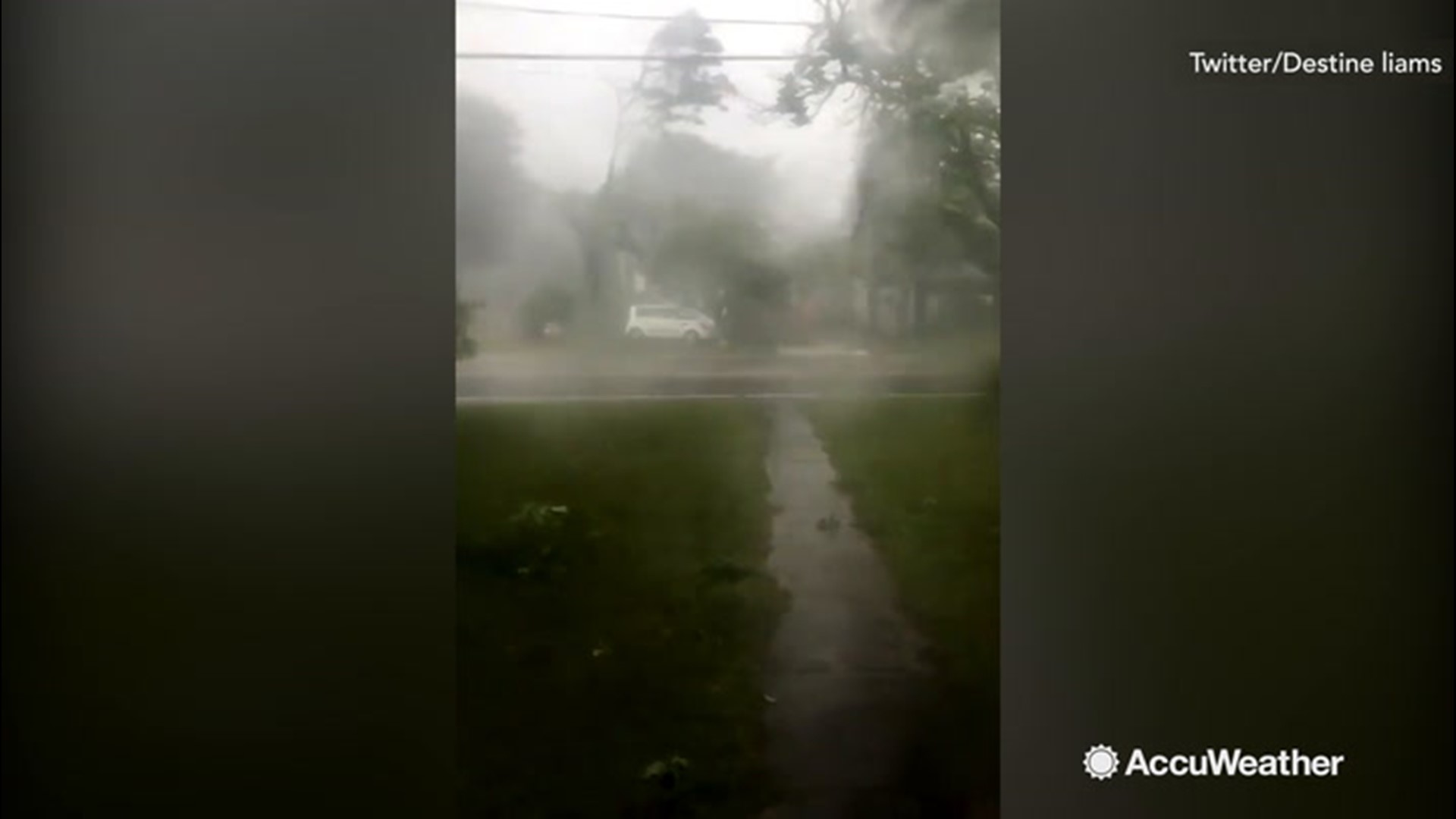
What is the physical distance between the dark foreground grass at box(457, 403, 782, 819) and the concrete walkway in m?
0.03

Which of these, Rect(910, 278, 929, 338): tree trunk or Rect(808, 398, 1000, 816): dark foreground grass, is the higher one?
Rect(910, 278, 929, 338): tree trunk

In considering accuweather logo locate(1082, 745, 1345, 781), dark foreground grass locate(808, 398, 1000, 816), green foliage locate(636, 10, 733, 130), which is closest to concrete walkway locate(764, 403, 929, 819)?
dark foreground grass locate(808, 398, 1000, 816)

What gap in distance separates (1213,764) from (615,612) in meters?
0.89

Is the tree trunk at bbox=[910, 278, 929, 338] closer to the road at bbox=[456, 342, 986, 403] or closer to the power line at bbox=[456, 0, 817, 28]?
the road at bbox=[456, 342, 986, 403]

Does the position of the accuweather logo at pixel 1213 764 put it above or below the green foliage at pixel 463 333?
below

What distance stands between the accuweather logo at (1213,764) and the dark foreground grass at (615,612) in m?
0.49

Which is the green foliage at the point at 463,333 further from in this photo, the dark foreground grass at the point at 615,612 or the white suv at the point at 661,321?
the white suv at the point at 661,321

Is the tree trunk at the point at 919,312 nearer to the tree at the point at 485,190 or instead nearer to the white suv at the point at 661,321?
the white suv at the point at 661,321

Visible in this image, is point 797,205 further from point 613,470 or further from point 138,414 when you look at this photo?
point 138,414

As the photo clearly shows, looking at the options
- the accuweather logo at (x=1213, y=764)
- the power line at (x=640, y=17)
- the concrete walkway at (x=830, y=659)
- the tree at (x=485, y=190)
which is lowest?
the accuweather logo at (x=1213, y=764)

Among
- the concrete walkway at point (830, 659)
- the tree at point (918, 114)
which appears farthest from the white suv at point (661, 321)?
the tree at point (918, 114)

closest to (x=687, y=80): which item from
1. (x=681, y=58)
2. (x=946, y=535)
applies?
(x=681, y=58)

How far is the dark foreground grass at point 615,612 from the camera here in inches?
71.8

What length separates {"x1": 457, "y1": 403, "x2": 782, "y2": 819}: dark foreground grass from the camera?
71.8 inches
